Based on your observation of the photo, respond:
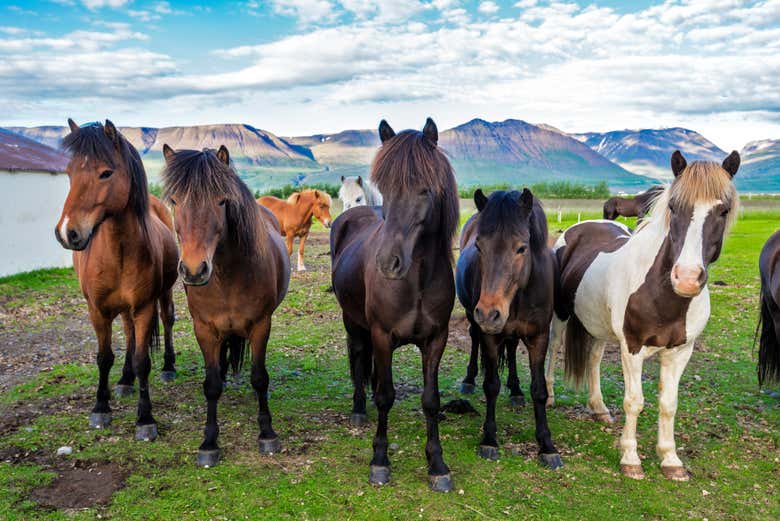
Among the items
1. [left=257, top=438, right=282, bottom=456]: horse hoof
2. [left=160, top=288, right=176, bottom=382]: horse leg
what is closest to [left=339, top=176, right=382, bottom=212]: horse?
[left=160, top=288, right=176, bottom=382]: horse leg

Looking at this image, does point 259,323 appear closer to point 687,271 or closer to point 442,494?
point 442,494

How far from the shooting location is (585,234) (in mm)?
5773

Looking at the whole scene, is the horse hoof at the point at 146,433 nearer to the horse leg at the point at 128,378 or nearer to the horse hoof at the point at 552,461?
the horse leg at the point at 128,378

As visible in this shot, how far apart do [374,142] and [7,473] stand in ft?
12.9

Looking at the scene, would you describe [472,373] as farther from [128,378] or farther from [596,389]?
[128,378]

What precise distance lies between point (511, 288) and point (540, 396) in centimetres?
116

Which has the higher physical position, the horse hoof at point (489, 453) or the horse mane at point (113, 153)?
the horse mane at point (113, 153)

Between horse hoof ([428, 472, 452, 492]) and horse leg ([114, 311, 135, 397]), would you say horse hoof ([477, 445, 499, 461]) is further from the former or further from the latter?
horse leg ([114, 311, 135, 397])

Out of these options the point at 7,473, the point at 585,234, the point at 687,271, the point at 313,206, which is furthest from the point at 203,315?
the point at 313,206

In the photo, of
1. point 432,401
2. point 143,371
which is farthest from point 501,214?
point 143,371

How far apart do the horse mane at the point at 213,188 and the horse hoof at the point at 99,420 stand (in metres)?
2.22

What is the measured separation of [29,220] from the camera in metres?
14.1

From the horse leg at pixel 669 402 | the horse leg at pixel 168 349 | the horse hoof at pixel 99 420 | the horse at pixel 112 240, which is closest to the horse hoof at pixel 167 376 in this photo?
the horse leg at pixel 168 349

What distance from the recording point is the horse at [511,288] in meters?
3.66
